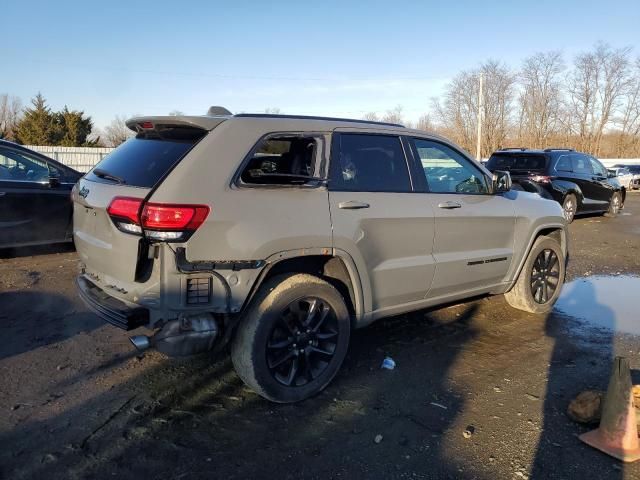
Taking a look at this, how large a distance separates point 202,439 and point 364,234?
171 cm

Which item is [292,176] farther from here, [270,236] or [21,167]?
[21,167]

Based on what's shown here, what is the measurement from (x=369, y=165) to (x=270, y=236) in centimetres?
113

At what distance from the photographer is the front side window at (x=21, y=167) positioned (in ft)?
22.1

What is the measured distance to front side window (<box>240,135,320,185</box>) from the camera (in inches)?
137


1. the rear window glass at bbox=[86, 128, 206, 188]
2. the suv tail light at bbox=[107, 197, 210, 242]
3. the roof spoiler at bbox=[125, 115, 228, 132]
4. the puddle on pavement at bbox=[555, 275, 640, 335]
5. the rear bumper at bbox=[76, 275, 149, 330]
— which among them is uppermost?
the roof spoiler at bbox=[125, 115, 228, 132]

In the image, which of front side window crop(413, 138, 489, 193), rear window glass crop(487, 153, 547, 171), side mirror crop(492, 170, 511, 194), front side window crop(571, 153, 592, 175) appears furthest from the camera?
front side window crop(571, 153, 592, 175)

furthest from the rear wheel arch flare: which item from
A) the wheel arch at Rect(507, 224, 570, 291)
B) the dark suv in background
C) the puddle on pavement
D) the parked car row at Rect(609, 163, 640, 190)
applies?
the parked car row at Rect(609, 163, 640, 190)

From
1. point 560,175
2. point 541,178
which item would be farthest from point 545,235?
point 560,175

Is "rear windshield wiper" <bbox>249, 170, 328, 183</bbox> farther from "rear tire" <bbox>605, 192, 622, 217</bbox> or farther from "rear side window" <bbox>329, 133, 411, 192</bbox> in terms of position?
"rear tire" <bbox>605, 192, 622, 217</bbox>

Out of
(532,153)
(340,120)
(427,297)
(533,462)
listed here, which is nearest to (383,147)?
(340,120)

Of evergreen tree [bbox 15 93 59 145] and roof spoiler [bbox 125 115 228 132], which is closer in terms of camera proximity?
roof spoiler [bbox 125 115 228 132]

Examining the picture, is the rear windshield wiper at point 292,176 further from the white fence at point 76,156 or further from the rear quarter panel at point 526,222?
the white fence at point 76,156

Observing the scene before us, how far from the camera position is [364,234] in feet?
12.3

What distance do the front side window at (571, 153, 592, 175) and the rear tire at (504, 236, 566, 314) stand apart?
8622 millimetres
